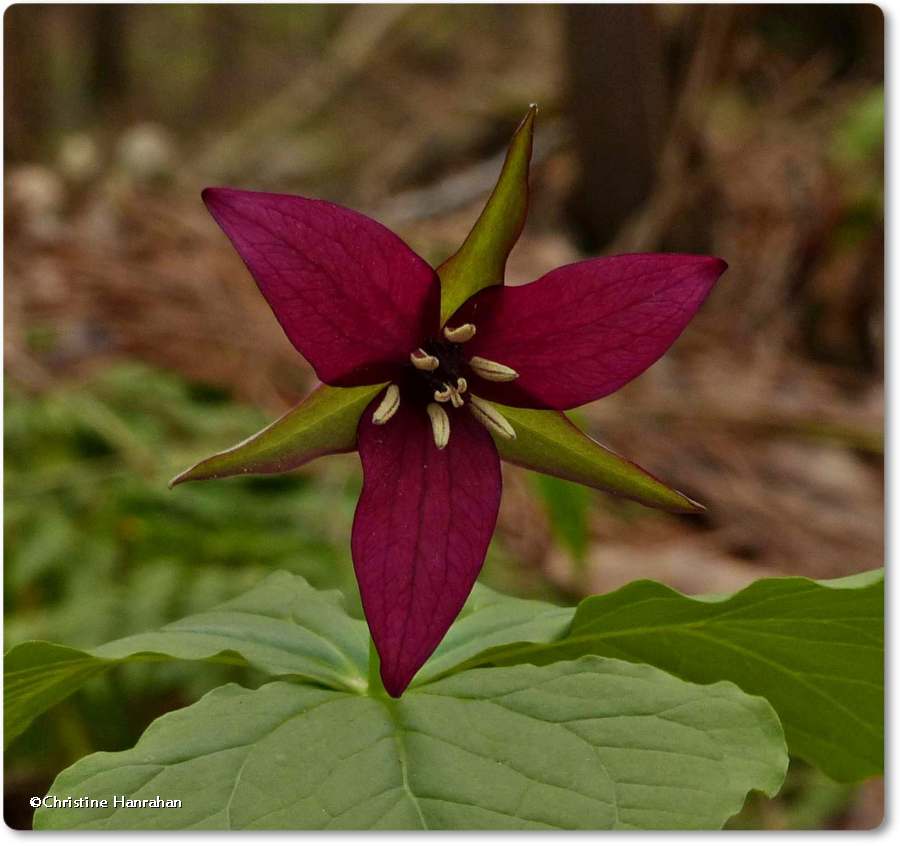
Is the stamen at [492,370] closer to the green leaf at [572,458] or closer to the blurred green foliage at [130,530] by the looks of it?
the green leaf at [572,458]

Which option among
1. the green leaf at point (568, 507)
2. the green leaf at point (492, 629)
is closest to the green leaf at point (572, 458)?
the green leaf at point (492, 629)

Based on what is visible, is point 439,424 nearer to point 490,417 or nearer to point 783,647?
point 490,417

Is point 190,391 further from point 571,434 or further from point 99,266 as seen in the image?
point 571,434

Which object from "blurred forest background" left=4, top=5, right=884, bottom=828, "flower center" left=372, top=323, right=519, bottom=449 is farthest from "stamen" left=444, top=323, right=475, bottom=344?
"blurred forest background" left=4, top=5, right=884, bottom=828

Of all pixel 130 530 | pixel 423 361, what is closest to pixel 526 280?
pixel 130 530

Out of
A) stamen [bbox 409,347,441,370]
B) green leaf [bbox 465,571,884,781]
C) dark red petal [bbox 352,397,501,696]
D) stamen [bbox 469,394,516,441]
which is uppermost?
stamen [bbox 409,347,441,370]

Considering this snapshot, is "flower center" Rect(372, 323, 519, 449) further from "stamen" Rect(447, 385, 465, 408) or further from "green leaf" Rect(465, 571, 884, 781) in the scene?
"green leaf" Rect(465, 571, 884, 781)
